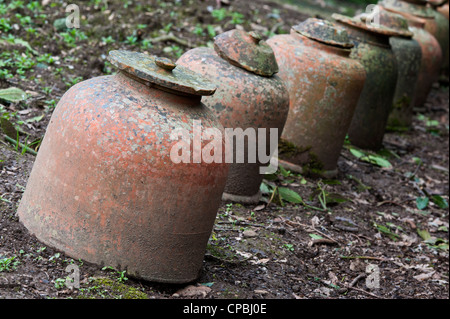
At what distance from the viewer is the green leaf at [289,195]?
4.64m

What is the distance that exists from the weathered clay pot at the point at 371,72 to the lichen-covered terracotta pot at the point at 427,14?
2.23 metres

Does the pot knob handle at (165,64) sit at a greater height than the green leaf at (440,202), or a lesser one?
greater

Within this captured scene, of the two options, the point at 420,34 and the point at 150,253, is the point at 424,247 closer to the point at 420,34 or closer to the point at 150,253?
the point at 150,253

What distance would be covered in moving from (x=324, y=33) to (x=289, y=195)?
4.75 feet

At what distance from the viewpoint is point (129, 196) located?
268 centimetres

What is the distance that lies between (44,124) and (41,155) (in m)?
1.44

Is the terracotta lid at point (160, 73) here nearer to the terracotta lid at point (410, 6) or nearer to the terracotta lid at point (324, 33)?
the terracotta lid at point (324, 33)

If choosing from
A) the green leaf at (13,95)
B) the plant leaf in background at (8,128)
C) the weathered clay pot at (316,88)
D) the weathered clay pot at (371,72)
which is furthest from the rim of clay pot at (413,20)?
the plant leaf in background at (8,128)

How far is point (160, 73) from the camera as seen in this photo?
285 cm

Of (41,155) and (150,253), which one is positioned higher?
(41,155)

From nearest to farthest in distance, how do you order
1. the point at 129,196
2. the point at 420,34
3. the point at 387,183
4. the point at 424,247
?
the point at 129,196, the point at 424,247, the point at 387,183, the point at 420,34

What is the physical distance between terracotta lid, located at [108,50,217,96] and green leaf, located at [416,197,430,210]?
3.40m

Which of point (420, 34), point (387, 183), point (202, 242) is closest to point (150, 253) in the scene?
point (202, 242)
